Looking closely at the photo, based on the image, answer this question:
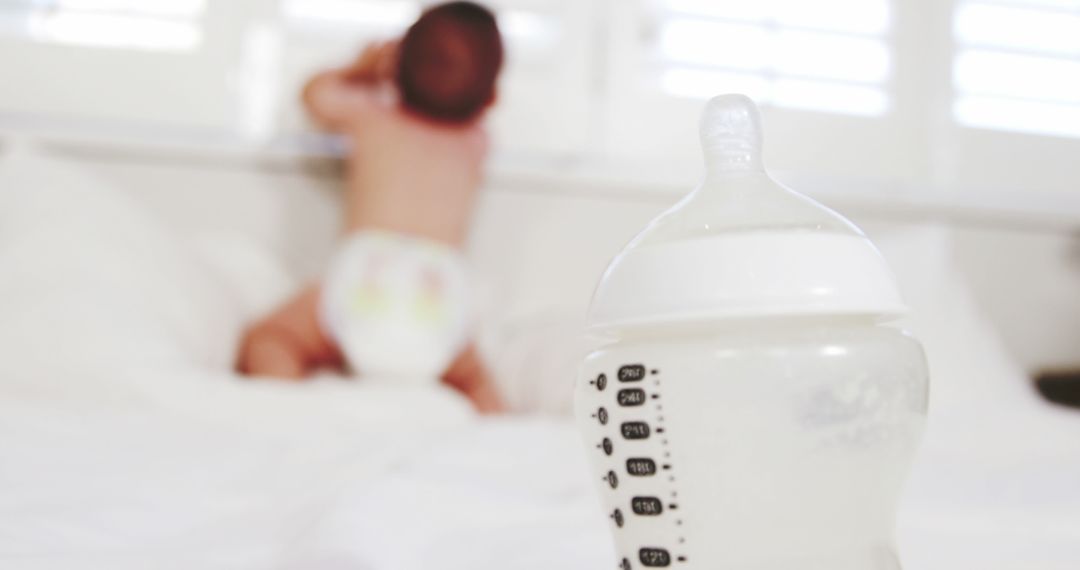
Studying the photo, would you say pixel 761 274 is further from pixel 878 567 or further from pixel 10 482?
pixel 10 482

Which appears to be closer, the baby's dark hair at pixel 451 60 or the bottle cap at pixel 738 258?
the bottle cap at pixel 738 258

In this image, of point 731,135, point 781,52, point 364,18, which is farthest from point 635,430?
point 781,52

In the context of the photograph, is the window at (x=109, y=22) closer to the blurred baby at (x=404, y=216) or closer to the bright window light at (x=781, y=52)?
the blurred baby at (x=404, y=216)

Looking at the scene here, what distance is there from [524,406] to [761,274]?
3.75 feet

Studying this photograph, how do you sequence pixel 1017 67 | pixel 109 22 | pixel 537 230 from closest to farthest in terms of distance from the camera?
1. pixel 109 22
2. pixel 537 230
3. pixel 1017 67

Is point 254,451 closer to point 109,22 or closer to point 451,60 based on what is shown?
point 451,60

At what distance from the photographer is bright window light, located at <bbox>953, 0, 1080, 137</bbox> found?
6.63 ft

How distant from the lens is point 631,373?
0.99 ft

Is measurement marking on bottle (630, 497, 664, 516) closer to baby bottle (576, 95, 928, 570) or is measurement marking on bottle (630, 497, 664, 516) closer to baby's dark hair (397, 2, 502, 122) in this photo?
baby bottle (576, 95, 928, 570)

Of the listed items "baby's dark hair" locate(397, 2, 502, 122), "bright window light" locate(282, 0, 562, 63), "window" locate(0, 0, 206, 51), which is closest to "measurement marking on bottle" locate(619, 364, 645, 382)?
"baby's dark hair" locate(397, 2, 502, 122)

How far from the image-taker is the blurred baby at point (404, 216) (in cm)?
131

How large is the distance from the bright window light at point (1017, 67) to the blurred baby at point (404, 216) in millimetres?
1193

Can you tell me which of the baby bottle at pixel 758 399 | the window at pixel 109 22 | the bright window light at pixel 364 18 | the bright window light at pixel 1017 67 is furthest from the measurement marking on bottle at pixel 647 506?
the bright window light at pixel 1017 67

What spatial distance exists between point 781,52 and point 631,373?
5.85ft
